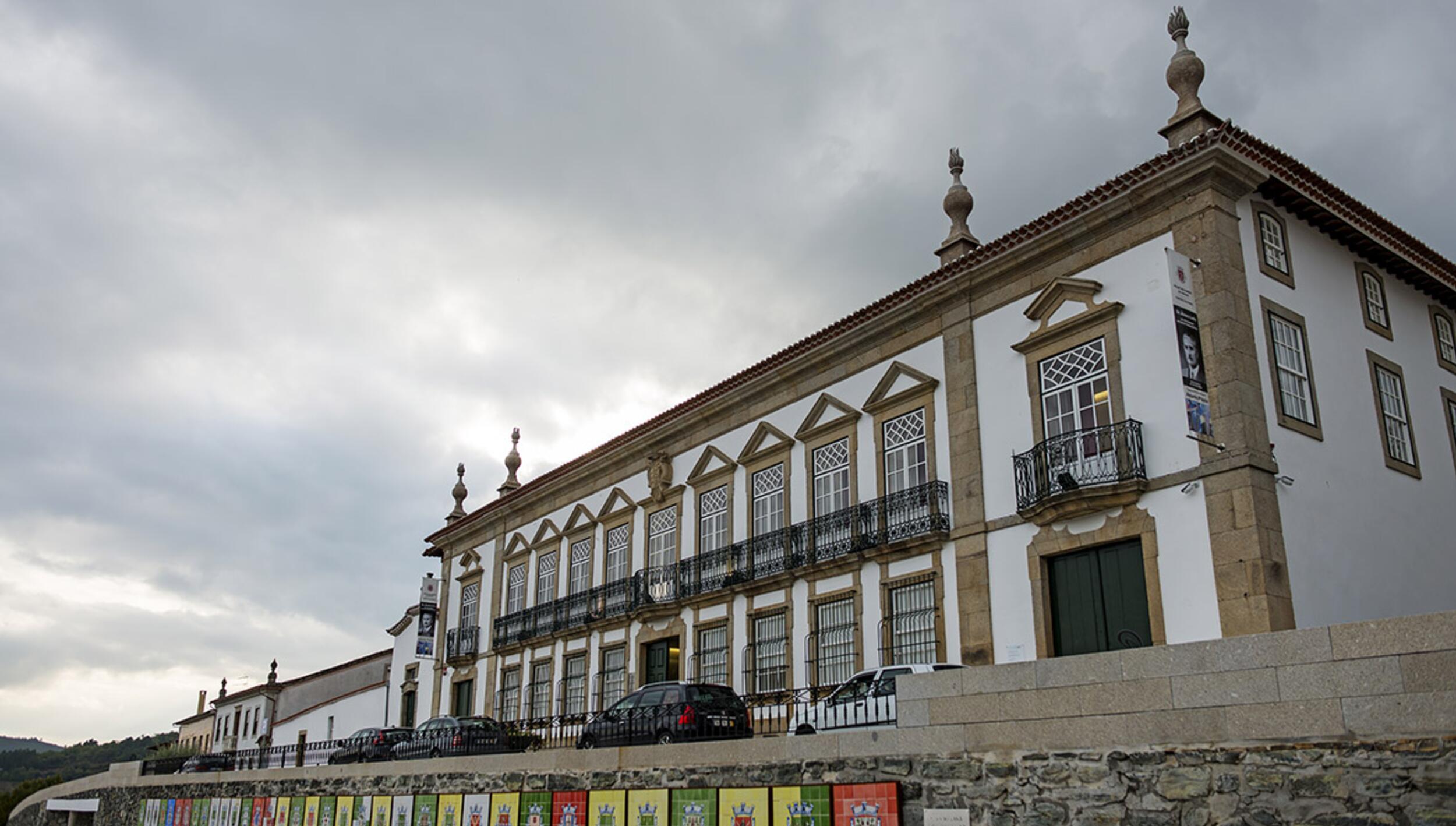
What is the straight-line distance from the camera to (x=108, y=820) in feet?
104

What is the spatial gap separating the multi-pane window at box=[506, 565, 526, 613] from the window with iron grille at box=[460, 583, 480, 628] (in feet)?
5.25

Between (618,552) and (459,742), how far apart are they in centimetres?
774

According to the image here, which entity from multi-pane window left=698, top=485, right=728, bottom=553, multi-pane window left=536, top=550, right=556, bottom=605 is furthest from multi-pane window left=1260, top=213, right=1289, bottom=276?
multi-pane window left=536, top=550, right=556, bottom=605

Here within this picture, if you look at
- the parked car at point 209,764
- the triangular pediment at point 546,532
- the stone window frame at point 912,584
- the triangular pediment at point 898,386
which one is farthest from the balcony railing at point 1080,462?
the parked car at point 209,764

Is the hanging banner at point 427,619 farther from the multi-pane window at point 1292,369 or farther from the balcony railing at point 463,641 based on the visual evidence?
the multi-pane window at point 1292,369

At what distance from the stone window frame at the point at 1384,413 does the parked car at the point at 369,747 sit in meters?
17.3

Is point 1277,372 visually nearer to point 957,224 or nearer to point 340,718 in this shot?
point 957,224

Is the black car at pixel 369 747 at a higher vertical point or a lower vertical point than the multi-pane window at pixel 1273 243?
lower

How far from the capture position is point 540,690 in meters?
27.6

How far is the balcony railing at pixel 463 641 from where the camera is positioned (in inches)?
1214

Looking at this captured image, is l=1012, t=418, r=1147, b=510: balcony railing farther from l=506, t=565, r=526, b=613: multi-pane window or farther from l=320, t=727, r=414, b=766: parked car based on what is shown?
l=506, t=565, r=526, b=613: multi-pane window

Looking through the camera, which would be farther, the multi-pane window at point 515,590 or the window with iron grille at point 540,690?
the multi-pane window at point 515,590

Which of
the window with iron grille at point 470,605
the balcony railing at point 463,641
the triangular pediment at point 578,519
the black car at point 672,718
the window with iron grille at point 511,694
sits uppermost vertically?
the triangular pediment at point 578,519

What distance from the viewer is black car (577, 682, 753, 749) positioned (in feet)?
51.2
